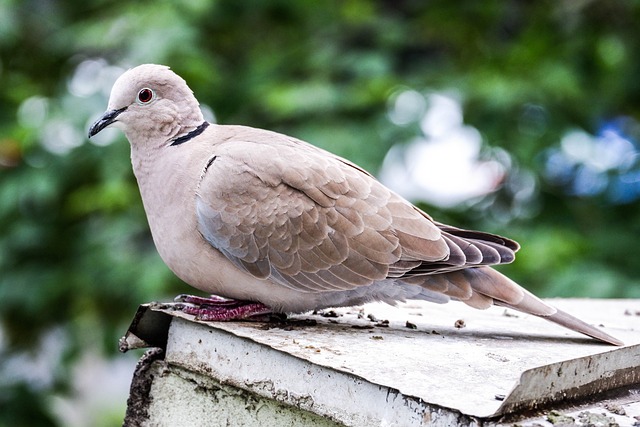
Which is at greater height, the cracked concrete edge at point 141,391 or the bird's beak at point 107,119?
the bird's beak at point 107,119

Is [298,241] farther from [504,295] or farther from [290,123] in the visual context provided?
[290,123]

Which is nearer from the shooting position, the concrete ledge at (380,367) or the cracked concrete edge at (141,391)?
the concrete ledge at (380,367)

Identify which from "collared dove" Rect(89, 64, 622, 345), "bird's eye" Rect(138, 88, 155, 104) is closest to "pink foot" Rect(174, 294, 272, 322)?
"collared dove" Rect(89, 64, 622, 345)

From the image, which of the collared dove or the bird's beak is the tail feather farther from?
the bird's beak

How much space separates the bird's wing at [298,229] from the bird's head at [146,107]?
0.24 m

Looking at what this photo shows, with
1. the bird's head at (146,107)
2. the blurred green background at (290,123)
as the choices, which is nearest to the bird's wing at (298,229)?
the bird's head at (146,107)

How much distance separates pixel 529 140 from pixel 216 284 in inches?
94.6

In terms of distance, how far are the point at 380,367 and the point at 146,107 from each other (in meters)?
1.11

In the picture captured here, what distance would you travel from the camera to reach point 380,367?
1.92 metres

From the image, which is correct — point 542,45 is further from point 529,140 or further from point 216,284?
point 216,284

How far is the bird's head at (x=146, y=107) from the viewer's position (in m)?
2.53

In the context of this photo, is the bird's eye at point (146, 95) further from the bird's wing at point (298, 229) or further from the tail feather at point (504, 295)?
the tail feather at point (504, 295)

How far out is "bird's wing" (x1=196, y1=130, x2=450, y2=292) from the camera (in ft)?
7.69

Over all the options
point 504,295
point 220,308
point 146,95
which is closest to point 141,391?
point 220,308
